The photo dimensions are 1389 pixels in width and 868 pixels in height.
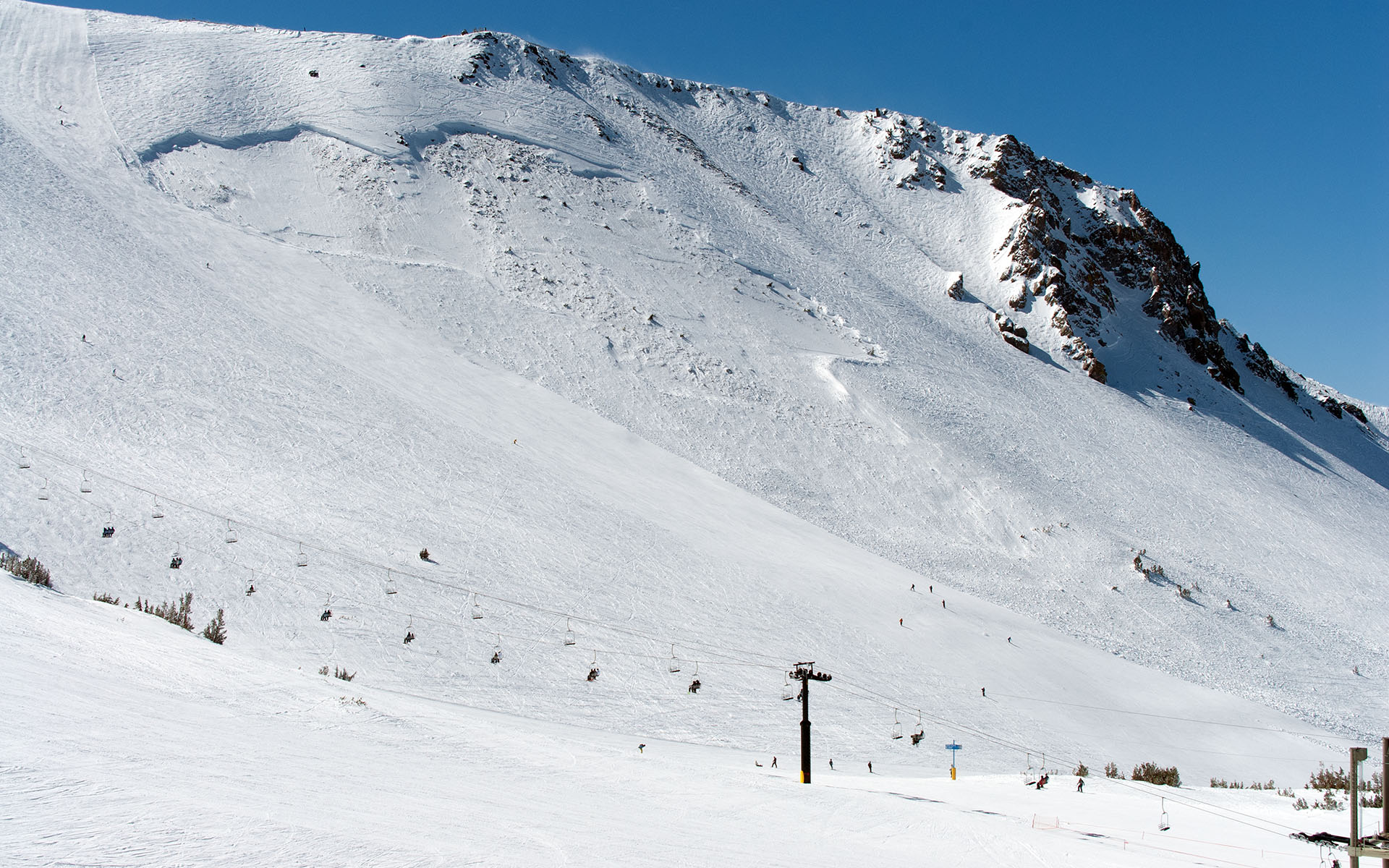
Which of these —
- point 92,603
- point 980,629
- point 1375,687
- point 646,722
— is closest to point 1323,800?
point 646,722

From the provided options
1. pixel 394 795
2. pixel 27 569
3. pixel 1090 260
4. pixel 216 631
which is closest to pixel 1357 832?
pixel 394 795

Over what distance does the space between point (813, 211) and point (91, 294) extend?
169 feet

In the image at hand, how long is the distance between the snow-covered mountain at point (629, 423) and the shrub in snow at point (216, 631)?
993 mm

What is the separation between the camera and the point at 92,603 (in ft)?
40.2

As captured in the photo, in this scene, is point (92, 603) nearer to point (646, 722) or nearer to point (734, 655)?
point (646, 722)

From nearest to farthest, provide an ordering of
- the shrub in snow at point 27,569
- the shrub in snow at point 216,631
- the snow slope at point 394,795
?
1. the snow slope at point 394,795
2. the shrub in snow at point 216,631
3. the shrub in snow at point 27,569

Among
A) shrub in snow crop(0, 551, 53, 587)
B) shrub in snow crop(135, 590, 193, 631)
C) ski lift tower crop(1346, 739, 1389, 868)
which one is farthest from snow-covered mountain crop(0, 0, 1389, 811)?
ski lift tower crop(1346, 739, 1389, 868)

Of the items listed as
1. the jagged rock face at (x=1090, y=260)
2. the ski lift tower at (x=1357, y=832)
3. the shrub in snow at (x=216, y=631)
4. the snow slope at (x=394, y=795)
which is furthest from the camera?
the jagged rock face at (x=1090, y=260)

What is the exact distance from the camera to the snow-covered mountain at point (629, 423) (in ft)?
63.8

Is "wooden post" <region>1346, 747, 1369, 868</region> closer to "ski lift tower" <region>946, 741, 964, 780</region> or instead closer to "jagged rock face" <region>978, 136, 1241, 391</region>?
"ski lift tower" <region>946, 741, 964, 780</region>

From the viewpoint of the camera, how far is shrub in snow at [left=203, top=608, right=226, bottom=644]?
13.4m

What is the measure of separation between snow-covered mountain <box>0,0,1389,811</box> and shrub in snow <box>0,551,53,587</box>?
0.96m

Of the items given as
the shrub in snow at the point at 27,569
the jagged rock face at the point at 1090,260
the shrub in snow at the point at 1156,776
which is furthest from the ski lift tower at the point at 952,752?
the jagged rock face at the point at 1090,260

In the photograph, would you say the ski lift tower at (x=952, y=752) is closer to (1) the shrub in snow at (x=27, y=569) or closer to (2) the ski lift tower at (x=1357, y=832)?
(2) the ski lift tower at (x=1357, y=832)
